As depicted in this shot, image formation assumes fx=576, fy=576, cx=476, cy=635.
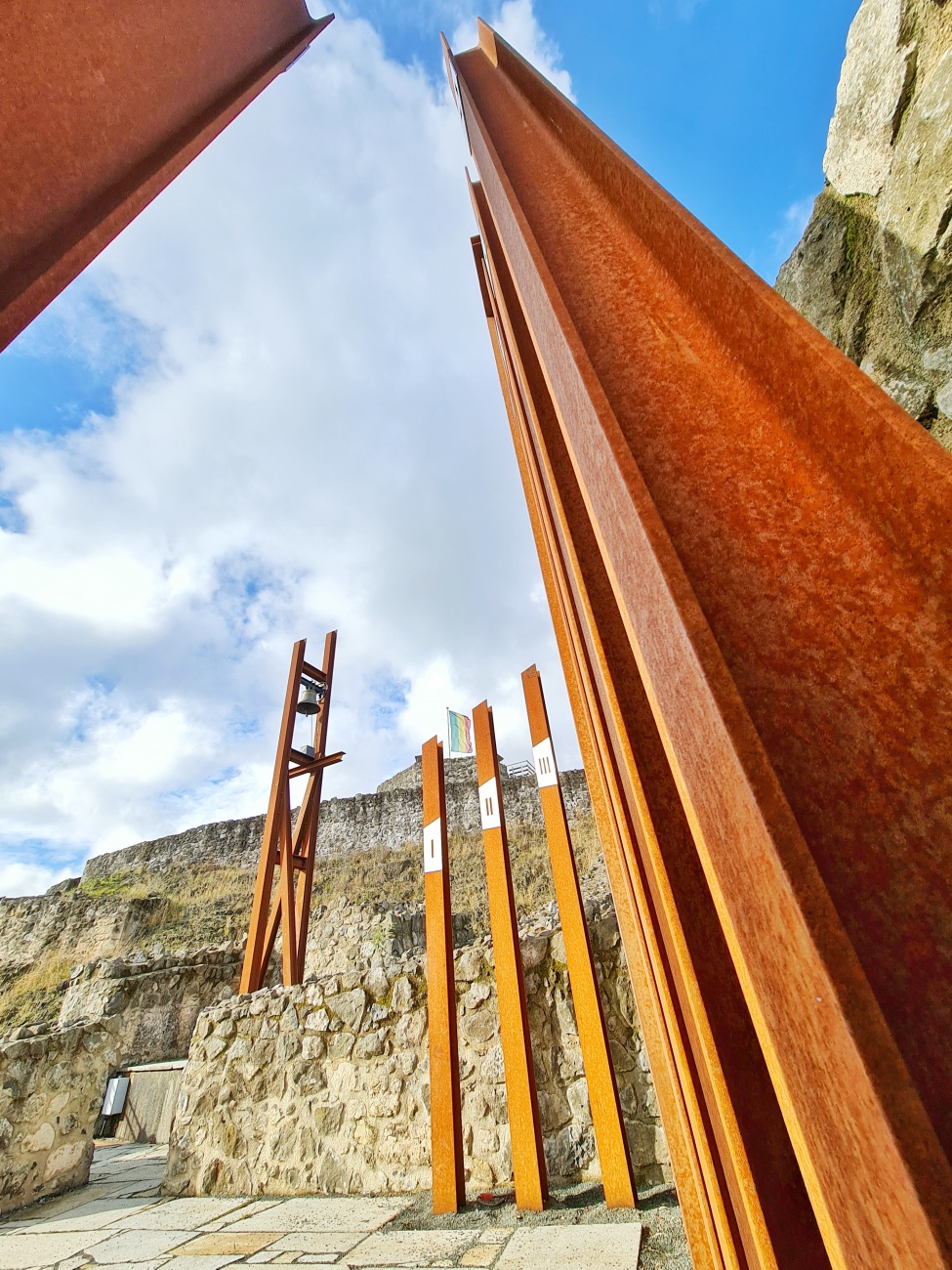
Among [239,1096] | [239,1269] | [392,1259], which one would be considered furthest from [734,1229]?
[239,1096]

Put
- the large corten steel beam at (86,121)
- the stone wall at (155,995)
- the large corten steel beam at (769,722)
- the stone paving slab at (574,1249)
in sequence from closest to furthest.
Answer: the large corten steel beam at (769,722)
the large corten steel beam at (86,121)
the stone paving slab at (574,1249)
the stone wall at (155,995)

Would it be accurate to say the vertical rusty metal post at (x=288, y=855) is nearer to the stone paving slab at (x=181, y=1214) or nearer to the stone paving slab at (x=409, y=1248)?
the stone paving slab at (x=181, y=1214)

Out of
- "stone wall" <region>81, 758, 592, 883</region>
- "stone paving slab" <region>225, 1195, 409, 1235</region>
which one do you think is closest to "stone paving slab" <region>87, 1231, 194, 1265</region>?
"stone paving slab" <region>225, 1195, 409, 1235</region>

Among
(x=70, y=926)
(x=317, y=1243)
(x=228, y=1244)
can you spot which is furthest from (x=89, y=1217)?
(x=70, y=926)

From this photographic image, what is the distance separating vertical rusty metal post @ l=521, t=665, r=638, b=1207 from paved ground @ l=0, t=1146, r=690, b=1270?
12 cm

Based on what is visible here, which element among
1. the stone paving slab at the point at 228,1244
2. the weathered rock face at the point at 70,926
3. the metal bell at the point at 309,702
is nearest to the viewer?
the stone paving slab at the point at 228,1244

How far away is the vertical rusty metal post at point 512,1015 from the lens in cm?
218

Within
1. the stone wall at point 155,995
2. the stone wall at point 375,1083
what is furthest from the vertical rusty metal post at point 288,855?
the stone wall at point 155,995

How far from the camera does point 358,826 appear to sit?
48.3 feet

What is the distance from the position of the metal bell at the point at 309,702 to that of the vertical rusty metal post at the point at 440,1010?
287 cm

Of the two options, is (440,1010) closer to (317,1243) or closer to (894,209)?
(317,1243)

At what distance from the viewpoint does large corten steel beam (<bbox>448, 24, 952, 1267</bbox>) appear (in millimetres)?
378

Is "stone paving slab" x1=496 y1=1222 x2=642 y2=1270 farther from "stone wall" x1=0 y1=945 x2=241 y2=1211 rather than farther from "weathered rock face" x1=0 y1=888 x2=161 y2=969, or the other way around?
"weathered rock face" x1=0 y1=888 x2=161 y2=969

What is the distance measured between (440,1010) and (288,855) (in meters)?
2.52
